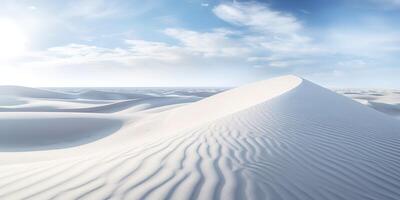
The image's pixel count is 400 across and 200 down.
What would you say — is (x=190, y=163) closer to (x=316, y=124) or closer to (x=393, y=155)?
(x=393, y=155)

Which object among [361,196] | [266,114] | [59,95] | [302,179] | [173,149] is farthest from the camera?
[59,95]

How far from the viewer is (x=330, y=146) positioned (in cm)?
548

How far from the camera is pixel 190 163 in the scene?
Result: 164 inches

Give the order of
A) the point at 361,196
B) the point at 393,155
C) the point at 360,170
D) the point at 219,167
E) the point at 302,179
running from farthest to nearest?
1. the point at 393,155
2. the point at 360,170
3. the point at 219,167
4. the point at 302,179
5. the point at 361,196

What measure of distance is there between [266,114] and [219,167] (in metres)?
4.87

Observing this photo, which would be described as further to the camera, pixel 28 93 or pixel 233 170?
pixel 28 93

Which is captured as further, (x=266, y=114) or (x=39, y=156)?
(x=39, y=156)

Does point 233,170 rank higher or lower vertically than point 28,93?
higher

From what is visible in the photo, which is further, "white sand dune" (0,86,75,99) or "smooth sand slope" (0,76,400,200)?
"white sand dune" (0,86,75,99)

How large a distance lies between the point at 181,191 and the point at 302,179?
4.71 feet

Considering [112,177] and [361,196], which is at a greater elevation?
[112,177]

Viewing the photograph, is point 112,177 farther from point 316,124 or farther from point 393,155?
point 316,124

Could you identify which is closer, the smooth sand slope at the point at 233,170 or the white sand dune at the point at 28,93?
the smooth sand slope at the point at 233,170

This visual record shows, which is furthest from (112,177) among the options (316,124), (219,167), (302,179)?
(316,124)
